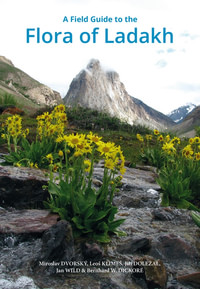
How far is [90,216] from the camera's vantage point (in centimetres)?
325

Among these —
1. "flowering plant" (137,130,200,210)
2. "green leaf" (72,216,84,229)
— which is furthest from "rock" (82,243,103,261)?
"flowering plant" (137,130,200,210)

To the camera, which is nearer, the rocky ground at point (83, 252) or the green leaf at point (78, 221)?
the rocky ground at point (83, 252)

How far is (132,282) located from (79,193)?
3.54 feet

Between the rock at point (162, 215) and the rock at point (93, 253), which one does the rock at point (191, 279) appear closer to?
the rock at point (93, 253)

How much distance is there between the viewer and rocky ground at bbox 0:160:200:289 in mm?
2516

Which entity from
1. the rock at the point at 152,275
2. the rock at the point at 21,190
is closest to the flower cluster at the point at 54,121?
the rock at the point at 21,190

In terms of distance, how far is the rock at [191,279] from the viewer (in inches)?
100

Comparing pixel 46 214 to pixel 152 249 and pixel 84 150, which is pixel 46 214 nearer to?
pixel 84 150

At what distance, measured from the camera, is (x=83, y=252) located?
2885 millimetres

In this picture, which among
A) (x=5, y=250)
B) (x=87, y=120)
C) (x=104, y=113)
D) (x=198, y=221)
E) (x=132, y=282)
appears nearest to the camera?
(x=132, y=282)

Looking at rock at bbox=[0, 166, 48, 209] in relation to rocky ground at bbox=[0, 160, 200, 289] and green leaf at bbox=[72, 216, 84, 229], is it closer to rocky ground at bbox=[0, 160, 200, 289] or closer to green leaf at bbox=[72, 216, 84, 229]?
rocky ground at bbox=[0, 160, 200, 289]

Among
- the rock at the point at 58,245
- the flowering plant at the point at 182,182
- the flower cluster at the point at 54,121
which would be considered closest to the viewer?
the rock at the point at 58,245

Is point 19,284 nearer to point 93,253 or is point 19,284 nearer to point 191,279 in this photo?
point 93,253

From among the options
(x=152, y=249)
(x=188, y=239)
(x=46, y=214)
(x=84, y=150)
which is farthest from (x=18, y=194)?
(x=188, y=239)
